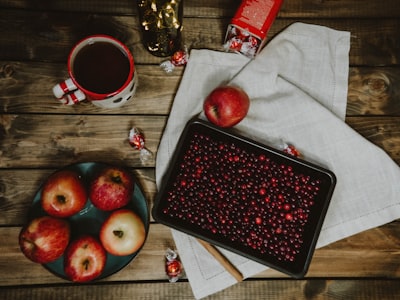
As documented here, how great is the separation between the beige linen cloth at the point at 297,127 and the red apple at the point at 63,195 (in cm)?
17

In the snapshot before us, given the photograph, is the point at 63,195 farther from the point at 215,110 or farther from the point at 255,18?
the point at 255,18

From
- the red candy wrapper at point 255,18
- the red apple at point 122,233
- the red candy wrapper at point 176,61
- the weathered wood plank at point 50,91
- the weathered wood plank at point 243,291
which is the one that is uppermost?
the red candy wrapper at point 255,18

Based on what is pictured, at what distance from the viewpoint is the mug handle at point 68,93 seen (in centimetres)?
79

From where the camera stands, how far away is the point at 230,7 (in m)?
0.94

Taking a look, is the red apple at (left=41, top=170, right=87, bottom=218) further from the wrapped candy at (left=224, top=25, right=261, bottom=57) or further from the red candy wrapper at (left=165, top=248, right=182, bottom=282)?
the wrapped candy at (left=224, top=25, right=261, bottom=57)

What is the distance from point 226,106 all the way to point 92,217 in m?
0.36

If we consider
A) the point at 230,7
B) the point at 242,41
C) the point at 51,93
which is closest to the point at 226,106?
the point at 242,41

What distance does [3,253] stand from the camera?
2.84 feet

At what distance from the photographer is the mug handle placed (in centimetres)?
79

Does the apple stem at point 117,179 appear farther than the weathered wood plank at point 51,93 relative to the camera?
No

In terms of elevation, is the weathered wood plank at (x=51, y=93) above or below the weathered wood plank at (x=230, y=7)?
below

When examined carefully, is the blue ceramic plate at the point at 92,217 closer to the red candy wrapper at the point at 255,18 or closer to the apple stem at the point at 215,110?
the apple stem at the point at 215,110

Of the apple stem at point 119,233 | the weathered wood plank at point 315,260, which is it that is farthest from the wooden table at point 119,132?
the apple stem at point 119,233

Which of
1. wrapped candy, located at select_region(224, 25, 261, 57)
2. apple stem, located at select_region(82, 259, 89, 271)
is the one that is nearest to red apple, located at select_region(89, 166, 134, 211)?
apple stem, located at select_region(82, 259, 89, 271)
